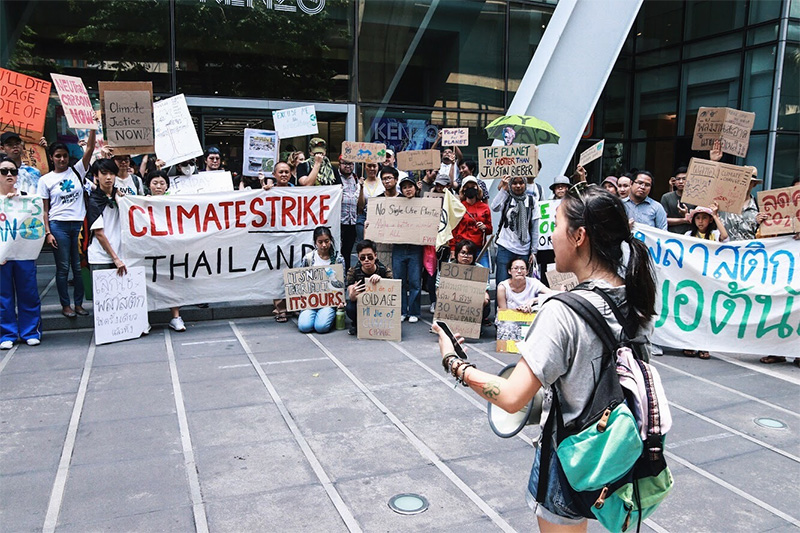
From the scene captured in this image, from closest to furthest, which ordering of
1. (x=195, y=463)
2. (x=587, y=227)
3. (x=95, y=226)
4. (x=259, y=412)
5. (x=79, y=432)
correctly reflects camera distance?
(x=587, y=227)
(x=195, y=463)
(x=79, y=432)
(x=259, y=412)
(x=95, y=226)

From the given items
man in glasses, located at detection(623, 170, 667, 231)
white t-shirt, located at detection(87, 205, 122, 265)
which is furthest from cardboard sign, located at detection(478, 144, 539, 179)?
white t-shirt, located at detection(87, 205, 122, 265)

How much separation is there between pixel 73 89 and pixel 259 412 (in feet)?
16.2

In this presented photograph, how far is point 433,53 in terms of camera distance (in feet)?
43.8

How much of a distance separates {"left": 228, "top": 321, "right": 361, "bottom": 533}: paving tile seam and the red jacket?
3.19 meters

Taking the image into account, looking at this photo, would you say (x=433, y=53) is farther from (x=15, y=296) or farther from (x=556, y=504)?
(x=556, y=504)

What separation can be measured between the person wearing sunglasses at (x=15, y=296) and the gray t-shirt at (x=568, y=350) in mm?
6214

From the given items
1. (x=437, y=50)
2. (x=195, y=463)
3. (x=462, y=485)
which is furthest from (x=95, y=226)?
(x=437, y=50)

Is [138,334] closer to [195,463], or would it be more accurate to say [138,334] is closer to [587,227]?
[195,463]

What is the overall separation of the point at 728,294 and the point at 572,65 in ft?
23.3

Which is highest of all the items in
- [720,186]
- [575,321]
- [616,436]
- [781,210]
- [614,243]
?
[720,186]

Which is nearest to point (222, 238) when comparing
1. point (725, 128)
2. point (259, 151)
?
point (259, 151)

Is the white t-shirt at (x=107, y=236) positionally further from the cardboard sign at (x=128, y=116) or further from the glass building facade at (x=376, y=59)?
the glass building facade at (x=376, y=59)

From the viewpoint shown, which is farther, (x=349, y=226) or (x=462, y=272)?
(x=349, y=226)

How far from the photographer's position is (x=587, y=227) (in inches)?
80.7
